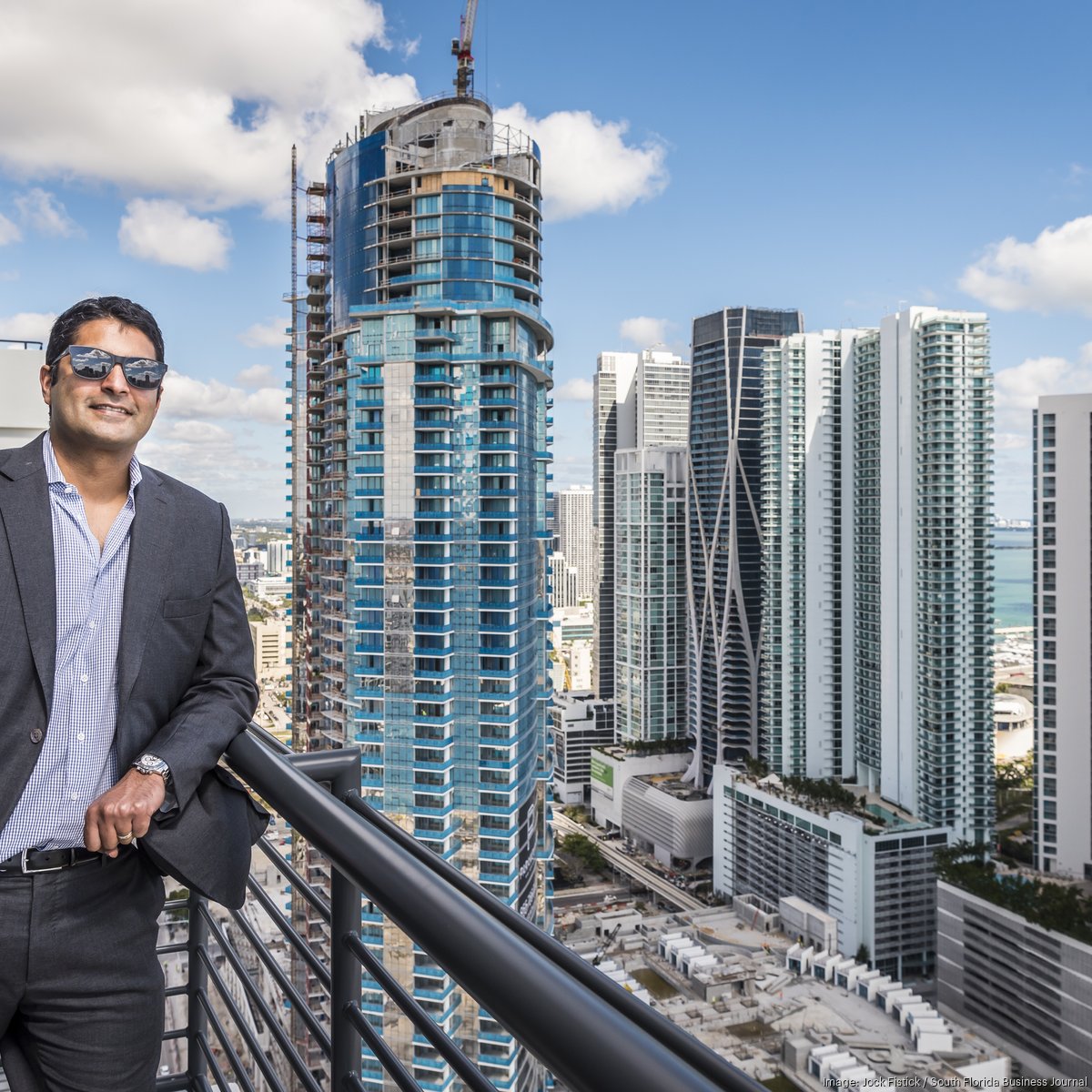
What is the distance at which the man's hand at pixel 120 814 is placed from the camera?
0.64 metres

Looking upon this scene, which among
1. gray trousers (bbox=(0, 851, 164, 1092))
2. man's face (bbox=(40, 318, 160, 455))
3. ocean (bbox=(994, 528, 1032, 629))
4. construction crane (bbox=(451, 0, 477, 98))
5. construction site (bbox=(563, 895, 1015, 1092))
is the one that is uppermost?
construction crane (bbox=(451, 0, 477, 98))

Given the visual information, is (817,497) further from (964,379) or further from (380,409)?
(380,409)

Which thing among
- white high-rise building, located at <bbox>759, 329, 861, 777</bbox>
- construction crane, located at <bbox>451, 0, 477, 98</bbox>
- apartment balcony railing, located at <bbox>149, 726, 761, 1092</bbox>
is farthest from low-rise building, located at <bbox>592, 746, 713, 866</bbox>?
apartment balcony railing, located at <bbox>149, 726, 761, 1092</bbox>

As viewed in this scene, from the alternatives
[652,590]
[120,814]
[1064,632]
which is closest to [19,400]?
[120,814]

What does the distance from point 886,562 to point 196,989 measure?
16.5 meters

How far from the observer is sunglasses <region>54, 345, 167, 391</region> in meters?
0.72

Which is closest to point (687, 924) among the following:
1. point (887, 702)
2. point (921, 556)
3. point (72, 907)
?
point (887, 702)

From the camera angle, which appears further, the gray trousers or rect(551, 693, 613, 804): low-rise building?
rect(551, 693, 613, 804): low-rise building

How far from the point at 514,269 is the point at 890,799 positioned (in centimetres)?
1164

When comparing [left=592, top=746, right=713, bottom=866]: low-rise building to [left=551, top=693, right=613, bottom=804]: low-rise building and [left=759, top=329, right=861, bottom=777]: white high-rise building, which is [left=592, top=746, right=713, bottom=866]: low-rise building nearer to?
[left=551, top=693, right=613, bottom=804]: low-rise building

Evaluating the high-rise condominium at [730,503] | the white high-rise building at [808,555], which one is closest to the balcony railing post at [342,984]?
the white high-rise building at [808,555]

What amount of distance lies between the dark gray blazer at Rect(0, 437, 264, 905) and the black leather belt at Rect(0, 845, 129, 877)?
0.10ft

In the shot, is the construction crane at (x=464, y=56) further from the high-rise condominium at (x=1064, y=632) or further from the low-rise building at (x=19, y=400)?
the low-rise building at (x=19, y=400)

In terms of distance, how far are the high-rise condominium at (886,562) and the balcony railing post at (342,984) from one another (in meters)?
16.1
